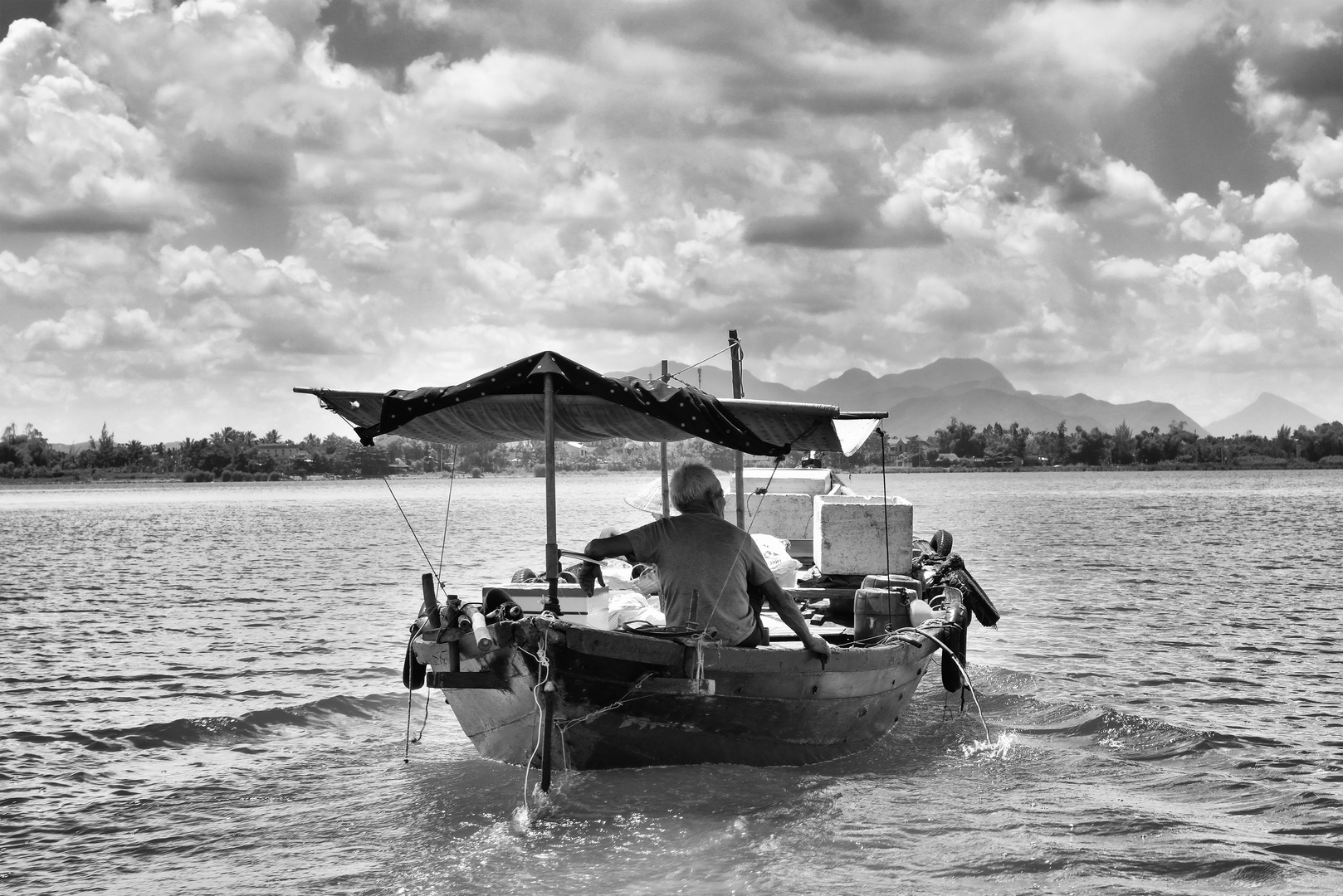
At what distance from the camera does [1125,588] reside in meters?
28.1

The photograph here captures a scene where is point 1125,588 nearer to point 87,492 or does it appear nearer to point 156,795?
point 156,795

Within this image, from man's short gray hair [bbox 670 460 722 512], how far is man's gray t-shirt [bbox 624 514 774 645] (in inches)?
5.4

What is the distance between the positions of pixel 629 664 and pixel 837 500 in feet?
25.1

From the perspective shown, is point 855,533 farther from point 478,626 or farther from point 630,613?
point 478,626

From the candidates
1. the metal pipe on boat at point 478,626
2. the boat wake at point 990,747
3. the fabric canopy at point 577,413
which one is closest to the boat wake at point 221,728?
the fabric canopy at point 577,413

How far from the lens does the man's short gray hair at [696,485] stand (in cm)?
907

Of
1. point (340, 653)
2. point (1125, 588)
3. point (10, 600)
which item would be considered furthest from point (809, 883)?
point (10, 600)

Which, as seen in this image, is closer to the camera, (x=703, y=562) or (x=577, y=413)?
(x=703, y=562)

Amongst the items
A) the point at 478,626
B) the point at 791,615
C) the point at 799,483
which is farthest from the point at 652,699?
the point at 799,483

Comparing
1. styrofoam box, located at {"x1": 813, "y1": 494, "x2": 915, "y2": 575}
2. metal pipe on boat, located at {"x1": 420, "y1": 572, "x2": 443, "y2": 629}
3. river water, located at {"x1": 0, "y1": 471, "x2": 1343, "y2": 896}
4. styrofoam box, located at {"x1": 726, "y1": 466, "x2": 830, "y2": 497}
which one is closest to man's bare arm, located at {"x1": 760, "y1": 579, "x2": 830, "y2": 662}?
river water, located at {"x1": 0, "y1": 471, "x2": 1343, "y2": 896}

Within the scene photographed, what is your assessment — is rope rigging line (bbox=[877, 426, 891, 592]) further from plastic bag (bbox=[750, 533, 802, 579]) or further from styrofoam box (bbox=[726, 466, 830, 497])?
styrofoam box (bbox=[726, 466, 830, 497])

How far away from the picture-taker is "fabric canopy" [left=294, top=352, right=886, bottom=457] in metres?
9.20

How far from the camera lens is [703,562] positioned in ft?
29.8

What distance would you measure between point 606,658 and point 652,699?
641 millimetres
